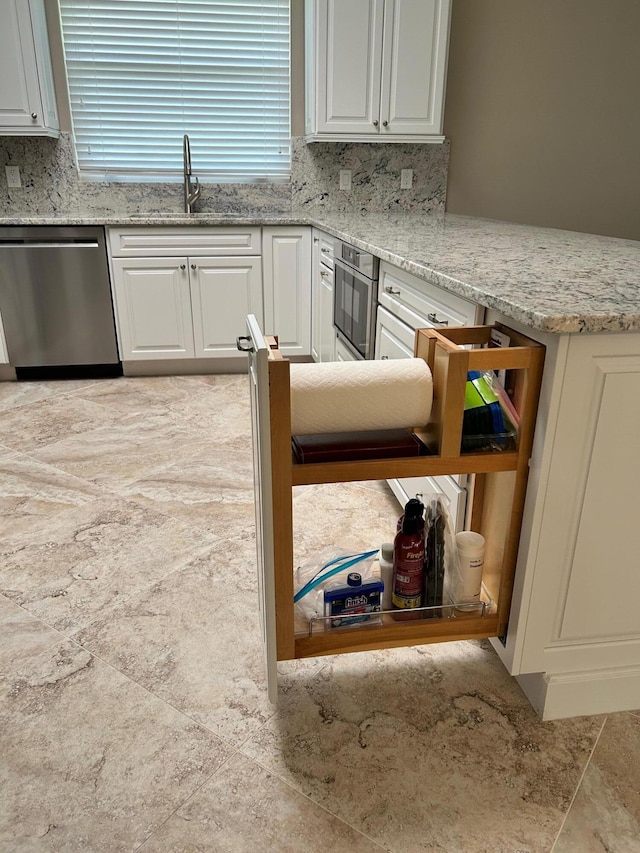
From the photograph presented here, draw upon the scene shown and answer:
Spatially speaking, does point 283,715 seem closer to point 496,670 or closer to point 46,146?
point 496,670

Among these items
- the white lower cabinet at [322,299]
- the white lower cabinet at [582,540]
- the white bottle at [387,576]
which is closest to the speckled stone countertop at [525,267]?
the white lower cabinet at [582,540]

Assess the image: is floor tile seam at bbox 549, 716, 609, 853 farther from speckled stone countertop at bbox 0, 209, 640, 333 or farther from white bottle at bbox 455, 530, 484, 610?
speckled stone countertop at bbox 0, 209, 640, 333

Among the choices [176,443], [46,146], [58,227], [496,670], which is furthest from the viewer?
[46,146]

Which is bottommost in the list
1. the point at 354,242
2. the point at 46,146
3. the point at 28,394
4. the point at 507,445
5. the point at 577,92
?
the point at 28,394

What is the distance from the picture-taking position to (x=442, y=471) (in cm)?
120

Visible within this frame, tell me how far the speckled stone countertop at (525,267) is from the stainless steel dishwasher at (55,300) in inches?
56.4

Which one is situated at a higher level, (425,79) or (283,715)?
(425,79)

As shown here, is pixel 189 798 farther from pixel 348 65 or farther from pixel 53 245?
pixel 348 65

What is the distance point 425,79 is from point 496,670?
3.25 metres

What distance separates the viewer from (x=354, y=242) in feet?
8.09

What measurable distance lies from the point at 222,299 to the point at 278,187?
95cm

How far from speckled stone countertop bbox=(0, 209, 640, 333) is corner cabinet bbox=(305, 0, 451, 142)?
2.80 feet

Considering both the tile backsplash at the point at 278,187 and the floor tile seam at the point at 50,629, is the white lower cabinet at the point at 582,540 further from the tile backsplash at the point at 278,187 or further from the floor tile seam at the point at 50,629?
the tile backsplash at the point at 278,187

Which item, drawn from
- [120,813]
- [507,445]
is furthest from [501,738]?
[120,813]
